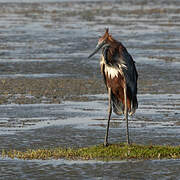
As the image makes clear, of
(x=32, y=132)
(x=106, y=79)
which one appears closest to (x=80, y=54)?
(x=32, y=132)

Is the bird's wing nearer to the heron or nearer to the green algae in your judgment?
the heron

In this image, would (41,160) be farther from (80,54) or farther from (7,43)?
(7,43)

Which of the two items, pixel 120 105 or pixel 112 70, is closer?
pixel 112 70

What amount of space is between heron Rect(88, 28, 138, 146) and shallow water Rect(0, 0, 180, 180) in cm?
110

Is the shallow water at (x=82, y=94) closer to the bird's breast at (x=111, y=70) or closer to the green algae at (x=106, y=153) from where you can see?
the green algae at (x=106, y=153)

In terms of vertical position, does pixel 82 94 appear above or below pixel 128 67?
below

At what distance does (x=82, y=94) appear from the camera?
16547 mm

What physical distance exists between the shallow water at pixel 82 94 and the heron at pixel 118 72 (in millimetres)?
1096

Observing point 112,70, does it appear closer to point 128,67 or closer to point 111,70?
point 111,70

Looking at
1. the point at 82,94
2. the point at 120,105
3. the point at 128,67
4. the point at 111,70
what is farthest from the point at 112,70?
the point at 82,94

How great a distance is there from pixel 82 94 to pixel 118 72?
6.13m

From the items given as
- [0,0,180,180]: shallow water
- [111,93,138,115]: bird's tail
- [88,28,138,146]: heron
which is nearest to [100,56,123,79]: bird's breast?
[88,28,138,146]: heron

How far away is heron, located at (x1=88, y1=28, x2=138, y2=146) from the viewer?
10227 mm

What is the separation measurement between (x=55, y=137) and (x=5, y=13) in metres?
33.8
